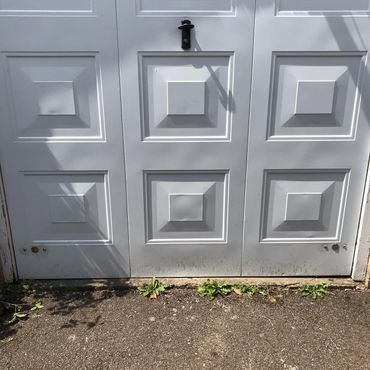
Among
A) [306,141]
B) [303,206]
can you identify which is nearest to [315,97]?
[306,141]

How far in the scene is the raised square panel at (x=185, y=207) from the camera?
103 inches

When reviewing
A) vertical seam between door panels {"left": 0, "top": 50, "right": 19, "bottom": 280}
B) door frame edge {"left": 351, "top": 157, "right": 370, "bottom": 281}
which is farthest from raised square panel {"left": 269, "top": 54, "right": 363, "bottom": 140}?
vertical seam between door panels {"left": 0, "top": 50, "right": 19, "bottom": 280}

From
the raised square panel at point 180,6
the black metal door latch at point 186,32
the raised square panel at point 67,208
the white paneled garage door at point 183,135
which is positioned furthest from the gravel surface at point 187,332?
the raised square panel at point 180,6

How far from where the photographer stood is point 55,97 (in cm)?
241

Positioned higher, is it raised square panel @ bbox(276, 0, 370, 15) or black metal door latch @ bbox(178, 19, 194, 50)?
raised square panel @ bbox(276, 0, 370, 15)

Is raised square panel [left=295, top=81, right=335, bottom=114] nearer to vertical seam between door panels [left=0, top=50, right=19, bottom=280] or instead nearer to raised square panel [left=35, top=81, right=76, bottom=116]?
raised square panel [left=35, top=81, right=76, bottom=116]

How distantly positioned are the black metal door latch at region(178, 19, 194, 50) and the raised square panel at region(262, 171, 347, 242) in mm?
1000

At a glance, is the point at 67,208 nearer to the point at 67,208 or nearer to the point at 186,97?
the point at 67,208

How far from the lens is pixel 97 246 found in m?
2.75

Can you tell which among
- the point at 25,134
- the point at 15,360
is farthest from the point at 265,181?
the point at 15,360

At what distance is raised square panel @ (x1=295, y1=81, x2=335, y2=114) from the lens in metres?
2.39

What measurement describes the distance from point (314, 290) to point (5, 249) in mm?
2236

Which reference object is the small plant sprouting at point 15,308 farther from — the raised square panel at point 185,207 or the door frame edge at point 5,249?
the raised square panel at point 185,207

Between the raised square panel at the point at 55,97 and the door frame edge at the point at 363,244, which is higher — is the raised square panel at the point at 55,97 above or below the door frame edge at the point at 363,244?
above
